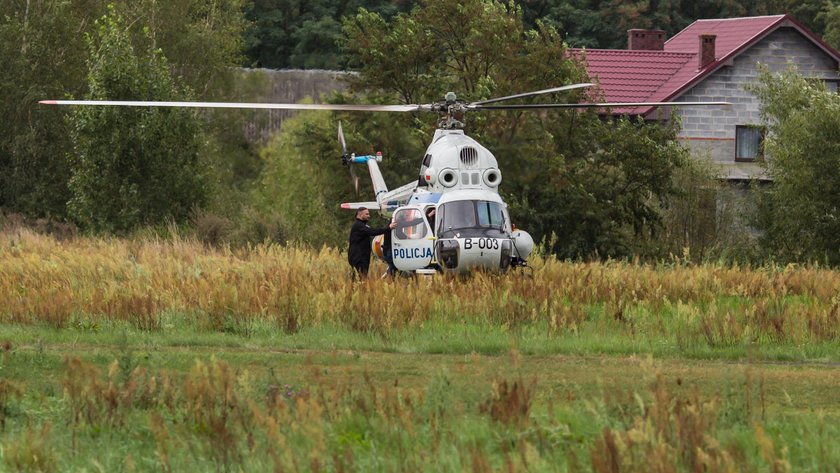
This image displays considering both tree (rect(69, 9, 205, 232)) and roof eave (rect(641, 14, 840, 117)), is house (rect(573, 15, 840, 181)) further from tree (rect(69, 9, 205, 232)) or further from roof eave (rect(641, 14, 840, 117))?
tree (rect(69, 9, 205, 232))

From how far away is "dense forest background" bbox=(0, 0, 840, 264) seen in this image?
138 feet

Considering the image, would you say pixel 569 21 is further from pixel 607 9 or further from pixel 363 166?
pixel 363 166

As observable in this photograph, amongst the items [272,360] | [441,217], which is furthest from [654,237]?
[272,360]

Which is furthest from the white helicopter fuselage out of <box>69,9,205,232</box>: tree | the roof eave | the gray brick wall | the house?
the gray brick wall

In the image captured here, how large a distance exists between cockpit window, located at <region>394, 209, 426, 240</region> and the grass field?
1.26 meters

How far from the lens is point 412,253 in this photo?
2539cm

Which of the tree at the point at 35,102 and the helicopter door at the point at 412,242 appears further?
the tree at the point at 35,102

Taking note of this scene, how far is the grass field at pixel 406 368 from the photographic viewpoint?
10.2m

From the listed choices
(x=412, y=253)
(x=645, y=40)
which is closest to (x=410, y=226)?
(x=412, y=253)

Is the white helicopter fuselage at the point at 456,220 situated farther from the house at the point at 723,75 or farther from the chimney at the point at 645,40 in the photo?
the chimney at the point at 645,40

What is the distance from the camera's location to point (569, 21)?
246 feet

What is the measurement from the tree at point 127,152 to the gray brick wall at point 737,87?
19896 mm

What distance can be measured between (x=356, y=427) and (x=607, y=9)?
214 feet

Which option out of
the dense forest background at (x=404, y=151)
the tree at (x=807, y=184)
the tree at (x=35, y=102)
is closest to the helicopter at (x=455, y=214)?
the dense forest background at (x=404, y=151)
